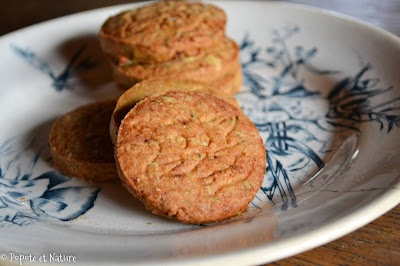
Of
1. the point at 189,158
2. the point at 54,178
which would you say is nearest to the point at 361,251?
the point at 189,158

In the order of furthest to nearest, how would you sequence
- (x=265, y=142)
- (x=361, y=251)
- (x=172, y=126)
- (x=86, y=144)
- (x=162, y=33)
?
(x=162, y=33)
(x=265, y=142)
(x=86, y=144)
(x=172, y=126)
(x=361, y=251)

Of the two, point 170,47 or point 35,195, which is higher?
point 170,47

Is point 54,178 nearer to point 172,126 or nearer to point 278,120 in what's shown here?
point 172,126

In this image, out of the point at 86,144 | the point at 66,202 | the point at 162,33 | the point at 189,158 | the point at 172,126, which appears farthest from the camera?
the point at 162,33

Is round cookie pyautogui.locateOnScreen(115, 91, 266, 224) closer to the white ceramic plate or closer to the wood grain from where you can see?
the white ceramic plate

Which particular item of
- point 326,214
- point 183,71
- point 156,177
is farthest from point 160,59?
point 326,214

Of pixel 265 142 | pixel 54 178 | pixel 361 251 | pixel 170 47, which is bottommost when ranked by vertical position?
pixel 54 178

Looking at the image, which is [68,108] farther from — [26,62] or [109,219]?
[109,219]
